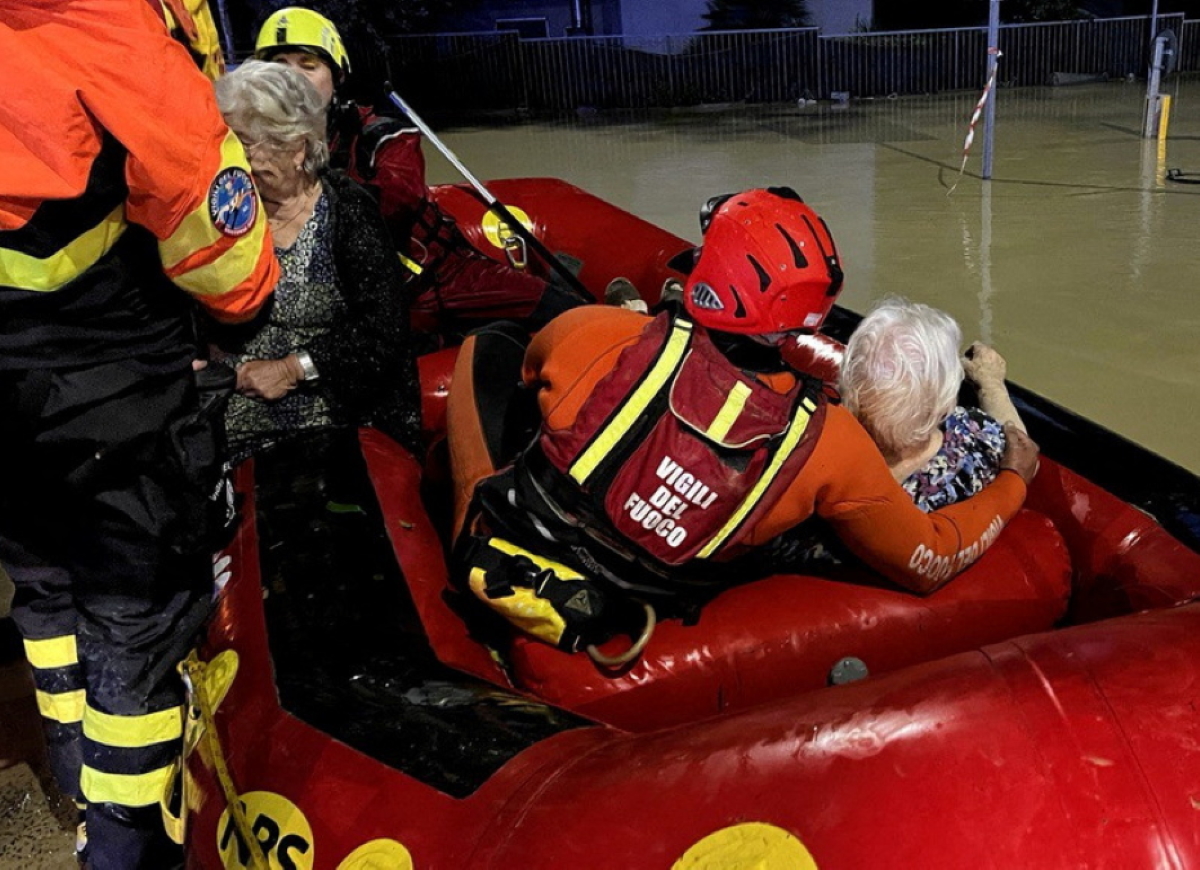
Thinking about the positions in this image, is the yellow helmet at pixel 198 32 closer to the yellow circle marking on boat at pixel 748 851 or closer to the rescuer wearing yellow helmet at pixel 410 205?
the rescuer wearing yellow helmet at pixel 410 205

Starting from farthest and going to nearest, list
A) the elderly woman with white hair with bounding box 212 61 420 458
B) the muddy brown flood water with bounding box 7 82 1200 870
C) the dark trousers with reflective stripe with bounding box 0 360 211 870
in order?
the muddy brown flood water with bounding box 7 82 1200 870 < the elderly woman with white hair with bounding box 212 61 420 458 < the dark trousers with reflective stripe with bounding box 0 360 211 870

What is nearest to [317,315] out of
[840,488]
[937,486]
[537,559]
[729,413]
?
[537,559]

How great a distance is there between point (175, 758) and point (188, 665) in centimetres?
18

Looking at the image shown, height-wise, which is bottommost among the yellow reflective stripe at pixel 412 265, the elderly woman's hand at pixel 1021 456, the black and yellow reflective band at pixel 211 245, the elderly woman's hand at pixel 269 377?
the elderly woman's hand at pixel 1021 456

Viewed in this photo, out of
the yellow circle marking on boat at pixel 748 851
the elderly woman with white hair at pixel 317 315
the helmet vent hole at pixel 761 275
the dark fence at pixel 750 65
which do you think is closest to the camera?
the yellow circle marking on boat at pixel 748 851

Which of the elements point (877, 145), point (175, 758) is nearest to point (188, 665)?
point (175, 758)

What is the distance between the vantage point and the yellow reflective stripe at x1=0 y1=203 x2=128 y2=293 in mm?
1275

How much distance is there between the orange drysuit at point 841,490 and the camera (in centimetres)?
156

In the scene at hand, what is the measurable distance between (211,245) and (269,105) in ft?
2.38

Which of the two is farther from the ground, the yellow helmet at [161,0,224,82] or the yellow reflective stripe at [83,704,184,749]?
the yellow helmet at [161,0,224,82]

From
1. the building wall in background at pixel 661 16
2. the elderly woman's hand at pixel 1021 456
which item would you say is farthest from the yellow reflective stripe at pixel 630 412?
the building wall in background at pixel 661 16

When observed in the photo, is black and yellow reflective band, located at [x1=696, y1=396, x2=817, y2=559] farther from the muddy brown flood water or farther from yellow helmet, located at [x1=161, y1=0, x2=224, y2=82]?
yellow helmet, located at [x1=161, y1=0, x2=224, y2=82]

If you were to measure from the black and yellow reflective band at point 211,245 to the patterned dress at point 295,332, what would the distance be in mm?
655

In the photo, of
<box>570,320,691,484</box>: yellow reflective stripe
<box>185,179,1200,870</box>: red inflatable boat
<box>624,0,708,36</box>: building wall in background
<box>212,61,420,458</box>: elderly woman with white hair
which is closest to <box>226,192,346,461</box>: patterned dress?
<box>212,61,420,458</box>: elderly woman with white hair
